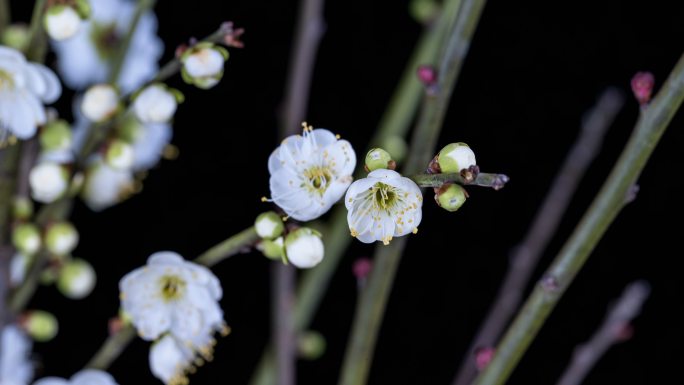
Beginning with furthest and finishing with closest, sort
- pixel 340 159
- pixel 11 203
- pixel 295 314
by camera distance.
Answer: pixel 295 314 → pixel 11 203 → pixel 340 159

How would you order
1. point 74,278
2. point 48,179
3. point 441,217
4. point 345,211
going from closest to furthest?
point 48,179 → point 74,278 → point 345,211 → point 441,217

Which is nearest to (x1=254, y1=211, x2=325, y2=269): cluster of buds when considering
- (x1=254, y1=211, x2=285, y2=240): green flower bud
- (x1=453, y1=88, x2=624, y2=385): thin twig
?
(x1=254, y1=211, x2=285, y2=240): green flower bud

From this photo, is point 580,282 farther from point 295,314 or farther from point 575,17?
point 295,314

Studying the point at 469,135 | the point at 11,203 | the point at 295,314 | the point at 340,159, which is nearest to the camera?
the point at 340,159

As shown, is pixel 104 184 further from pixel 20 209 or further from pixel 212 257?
pixel 212 257

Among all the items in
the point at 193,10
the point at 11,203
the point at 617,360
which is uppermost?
the point at 193,10

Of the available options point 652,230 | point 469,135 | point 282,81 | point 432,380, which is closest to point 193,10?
point 282,81

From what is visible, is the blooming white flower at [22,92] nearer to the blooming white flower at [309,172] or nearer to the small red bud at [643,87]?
the blooming white flower at [309,172]

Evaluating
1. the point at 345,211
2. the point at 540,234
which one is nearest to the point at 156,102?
the point at 345,211

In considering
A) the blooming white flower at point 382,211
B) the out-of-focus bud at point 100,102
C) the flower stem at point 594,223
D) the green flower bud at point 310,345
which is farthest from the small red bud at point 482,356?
the out-of-focus bud at point 100,102
